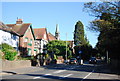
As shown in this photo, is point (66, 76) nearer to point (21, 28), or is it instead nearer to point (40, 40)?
point (21, 28)

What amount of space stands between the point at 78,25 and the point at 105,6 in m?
69.0

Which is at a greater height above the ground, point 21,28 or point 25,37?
point 21,28

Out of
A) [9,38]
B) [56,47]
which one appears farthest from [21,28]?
[56,47]

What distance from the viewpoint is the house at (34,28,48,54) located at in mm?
58588

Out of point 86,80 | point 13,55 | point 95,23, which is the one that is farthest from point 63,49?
point 86,80

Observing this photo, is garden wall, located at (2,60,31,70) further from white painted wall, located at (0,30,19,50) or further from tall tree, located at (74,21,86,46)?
tall tree, located at (74,21,86,46)

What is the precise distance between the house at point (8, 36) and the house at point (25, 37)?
1498 mm

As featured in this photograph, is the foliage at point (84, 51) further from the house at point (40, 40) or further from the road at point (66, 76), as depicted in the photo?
the road at point (66, 76)

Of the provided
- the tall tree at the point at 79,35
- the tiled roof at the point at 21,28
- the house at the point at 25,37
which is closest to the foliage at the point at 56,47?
the house at the point at 25,37

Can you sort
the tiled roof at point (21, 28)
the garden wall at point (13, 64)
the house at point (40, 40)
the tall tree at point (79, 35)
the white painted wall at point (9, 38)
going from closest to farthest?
the garden wall at point (13, 64) < the white painted wall at point (9, 38) < the tiled roof at point (21, 28) < the house at point (40, 40) < the tall tree at point (79, 35)

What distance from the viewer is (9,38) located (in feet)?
136

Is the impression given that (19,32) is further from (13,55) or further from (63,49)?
(63,49)

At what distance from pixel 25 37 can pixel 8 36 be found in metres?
6.88

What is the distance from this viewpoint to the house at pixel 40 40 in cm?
5859
